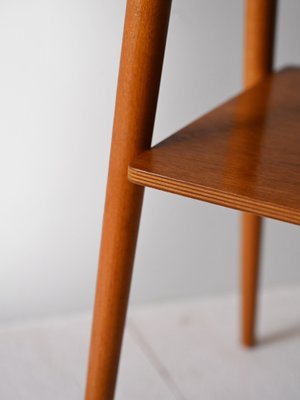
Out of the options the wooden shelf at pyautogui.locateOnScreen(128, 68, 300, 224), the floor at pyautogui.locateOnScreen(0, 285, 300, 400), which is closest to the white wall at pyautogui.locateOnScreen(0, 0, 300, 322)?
the floor at pyautogui.locateOnScreen(0, 285, 300, 400)

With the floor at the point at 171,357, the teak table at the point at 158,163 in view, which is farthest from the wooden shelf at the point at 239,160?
the floor at the point at 171,357

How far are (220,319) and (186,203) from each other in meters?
0.19

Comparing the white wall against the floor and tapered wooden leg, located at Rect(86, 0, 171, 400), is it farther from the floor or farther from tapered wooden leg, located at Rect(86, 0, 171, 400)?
tapered wooden leg, located at Rect(86, 0, 171, 400)

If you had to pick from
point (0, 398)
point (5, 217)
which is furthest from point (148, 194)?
point (0, 398)

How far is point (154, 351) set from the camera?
0.92 m

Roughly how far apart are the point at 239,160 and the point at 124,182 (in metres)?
0.10

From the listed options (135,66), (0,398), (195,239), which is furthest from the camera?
(195,239)

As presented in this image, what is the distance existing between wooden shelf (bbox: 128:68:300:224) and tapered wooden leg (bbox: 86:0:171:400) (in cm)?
3

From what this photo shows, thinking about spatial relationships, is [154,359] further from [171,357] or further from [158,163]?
[158,163]

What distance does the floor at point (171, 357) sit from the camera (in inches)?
32.9

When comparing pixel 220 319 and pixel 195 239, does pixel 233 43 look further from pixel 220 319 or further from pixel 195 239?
pixel 220 319

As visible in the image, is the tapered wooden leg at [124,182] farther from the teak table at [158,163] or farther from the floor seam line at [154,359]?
the floor seam line at [154,359]

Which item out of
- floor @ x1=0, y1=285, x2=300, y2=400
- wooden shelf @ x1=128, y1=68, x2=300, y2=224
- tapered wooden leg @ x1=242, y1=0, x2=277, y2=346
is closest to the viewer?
wooden shelf @ x1=128, y1=68, x2=300, y2=224

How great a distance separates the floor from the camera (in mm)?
835
